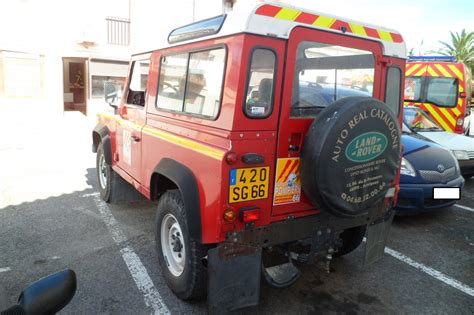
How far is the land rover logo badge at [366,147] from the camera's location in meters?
2.57

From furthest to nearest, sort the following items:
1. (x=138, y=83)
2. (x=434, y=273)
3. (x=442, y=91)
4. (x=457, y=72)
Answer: (x=442, y=91) → (x=457, y=72) → (x=138, y=83) → (x=434, y=273)

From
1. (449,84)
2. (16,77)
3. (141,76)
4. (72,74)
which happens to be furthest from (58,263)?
(72,74)

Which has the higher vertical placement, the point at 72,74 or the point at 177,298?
the point at 72,74

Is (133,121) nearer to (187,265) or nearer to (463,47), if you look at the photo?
(187,265)

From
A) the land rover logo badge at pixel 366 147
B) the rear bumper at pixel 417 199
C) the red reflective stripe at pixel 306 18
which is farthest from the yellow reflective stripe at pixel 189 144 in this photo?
the rear bumper at pixel 417 199

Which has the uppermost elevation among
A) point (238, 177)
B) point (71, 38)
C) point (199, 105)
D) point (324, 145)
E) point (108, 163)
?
point (71, 38)

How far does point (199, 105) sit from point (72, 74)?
1487 centimetres

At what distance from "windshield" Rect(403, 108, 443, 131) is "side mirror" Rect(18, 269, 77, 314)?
262 inches

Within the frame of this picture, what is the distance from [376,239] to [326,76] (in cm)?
154

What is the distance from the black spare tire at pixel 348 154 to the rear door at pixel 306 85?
109 millimetres

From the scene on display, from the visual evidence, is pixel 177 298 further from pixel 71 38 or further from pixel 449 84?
pixel 71 38

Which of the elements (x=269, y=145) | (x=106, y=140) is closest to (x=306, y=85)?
(x=269, y=145)

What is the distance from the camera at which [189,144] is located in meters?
2.82

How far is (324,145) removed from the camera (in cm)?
247
